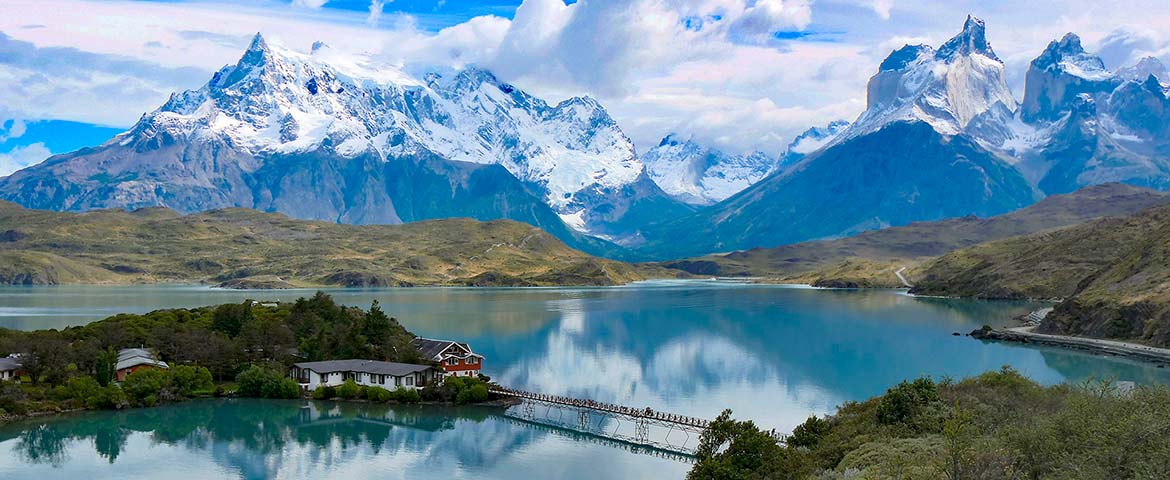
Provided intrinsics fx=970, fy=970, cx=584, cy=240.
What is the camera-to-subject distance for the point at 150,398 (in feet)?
258

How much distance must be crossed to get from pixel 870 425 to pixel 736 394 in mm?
40351

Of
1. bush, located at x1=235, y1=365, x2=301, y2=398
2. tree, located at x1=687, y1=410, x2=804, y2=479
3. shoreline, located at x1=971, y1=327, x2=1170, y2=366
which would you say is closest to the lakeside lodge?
bush, located at x1=235, y1=365, x2=301, y2=398

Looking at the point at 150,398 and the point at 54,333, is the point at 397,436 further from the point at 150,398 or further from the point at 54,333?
the point at 54,333

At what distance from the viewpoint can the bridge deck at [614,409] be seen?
72.2 metres

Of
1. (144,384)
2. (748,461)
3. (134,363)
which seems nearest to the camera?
(748,461)

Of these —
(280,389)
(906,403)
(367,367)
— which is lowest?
(280,389)

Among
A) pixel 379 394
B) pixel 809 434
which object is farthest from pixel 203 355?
pixel 809 434

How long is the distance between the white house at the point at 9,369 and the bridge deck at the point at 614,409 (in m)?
40.1

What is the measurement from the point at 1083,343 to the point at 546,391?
79.1 meters

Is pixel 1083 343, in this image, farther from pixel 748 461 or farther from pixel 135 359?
pixel 135 359

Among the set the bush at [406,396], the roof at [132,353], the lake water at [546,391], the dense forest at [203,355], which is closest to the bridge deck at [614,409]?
the lake water at [546,391]

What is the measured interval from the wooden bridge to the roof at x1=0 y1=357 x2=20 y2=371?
1581 inches

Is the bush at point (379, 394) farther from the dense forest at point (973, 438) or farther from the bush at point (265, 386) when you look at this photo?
the dense forest at point (973, 438)

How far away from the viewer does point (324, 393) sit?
83.8m
